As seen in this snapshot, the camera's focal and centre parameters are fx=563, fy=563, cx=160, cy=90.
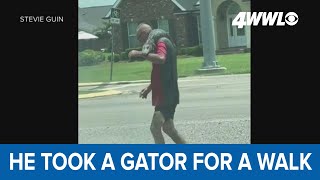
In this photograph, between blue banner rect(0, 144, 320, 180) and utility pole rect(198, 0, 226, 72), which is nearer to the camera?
blue banner rect(0, 144, 320, 180)

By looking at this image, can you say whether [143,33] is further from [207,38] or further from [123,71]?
[207,38]

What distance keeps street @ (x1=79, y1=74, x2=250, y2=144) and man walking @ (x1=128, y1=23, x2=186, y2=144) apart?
30 cm

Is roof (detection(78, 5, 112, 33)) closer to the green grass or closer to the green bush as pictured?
the green bush

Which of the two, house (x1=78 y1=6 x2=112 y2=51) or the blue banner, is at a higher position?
house (x1=78 y1=6 x2=112 y2=51)

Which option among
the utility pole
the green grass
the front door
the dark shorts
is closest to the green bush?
the green grass

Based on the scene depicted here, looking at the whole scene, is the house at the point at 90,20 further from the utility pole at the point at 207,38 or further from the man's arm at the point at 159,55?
the utility pole at the point at 207,38

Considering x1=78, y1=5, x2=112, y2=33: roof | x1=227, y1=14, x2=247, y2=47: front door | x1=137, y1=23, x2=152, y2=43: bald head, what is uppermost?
x1=78, y1=5, x2=112, y2=33: roof

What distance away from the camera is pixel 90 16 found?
659 cm

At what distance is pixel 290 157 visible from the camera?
506cm

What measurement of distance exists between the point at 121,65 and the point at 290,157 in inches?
114

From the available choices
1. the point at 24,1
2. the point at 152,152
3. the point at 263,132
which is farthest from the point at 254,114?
the point at 24,1

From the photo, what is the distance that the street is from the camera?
615 cm

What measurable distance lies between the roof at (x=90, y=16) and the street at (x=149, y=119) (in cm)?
87

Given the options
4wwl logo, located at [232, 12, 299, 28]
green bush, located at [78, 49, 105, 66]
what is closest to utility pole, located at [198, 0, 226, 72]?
green bush, located at [78, 49, 105, 66]
